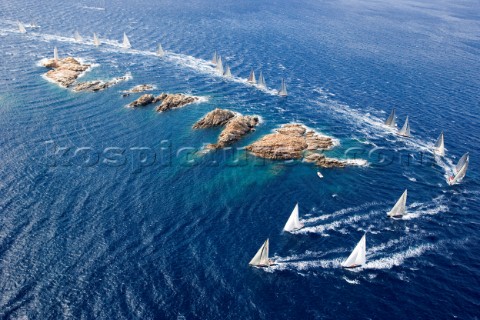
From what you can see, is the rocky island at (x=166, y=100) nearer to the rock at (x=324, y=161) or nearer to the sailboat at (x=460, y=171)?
the rock at (x=324, y=161)

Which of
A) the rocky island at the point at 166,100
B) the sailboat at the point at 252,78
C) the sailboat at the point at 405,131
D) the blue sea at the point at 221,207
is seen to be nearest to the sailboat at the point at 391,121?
the blue sea at the point at 221,207

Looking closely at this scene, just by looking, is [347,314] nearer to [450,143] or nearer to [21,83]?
[450,143]

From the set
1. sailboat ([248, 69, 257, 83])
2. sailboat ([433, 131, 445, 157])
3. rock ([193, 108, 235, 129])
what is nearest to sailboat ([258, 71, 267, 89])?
sailboat ([248, 69, 257, 83])

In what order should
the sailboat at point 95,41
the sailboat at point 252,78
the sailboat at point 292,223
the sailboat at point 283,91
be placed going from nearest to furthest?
the sailboat at point 292,223
the sailboat at point 283,91
the sailboat at point 252,78
the sailboat at point 95,41

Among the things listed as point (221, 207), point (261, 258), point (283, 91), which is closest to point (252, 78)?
point (283, 91)

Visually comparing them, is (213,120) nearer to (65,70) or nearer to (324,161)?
(324,161)

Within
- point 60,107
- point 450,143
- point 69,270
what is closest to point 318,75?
point 450,143
